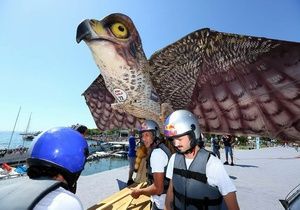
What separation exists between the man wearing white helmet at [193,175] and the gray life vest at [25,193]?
1373 millimetres

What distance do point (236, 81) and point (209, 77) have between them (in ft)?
1.19

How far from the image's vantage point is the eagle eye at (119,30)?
3.29 metres

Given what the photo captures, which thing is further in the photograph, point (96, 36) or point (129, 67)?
point (129, 67)

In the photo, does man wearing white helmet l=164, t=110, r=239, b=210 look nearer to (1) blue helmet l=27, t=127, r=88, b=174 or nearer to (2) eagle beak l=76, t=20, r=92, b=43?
(1) blue helmet l=27, t=127, r=88, b=174

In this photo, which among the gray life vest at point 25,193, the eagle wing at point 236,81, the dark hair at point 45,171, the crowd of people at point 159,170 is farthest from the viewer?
the eagle wing at point 236,81

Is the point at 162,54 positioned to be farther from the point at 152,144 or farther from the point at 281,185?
the point at 281,185

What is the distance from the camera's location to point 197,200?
2215 mm

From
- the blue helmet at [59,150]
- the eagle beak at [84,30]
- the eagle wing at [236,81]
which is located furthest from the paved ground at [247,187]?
the blue helmet at [59,150]

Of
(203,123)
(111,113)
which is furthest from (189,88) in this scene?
(111,113)

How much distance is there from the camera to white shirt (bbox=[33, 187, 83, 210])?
1.10 m

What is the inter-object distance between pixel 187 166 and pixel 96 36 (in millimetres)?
1938

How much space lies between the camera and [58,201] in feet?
3.72

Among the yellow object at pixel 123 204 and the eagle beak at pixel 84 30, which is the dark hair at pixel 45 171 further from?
the yellow object at pixel 123 204

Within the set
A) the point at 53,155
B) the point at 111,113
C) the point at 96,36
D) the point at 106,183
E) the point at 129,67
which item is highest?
the point at 96,36
